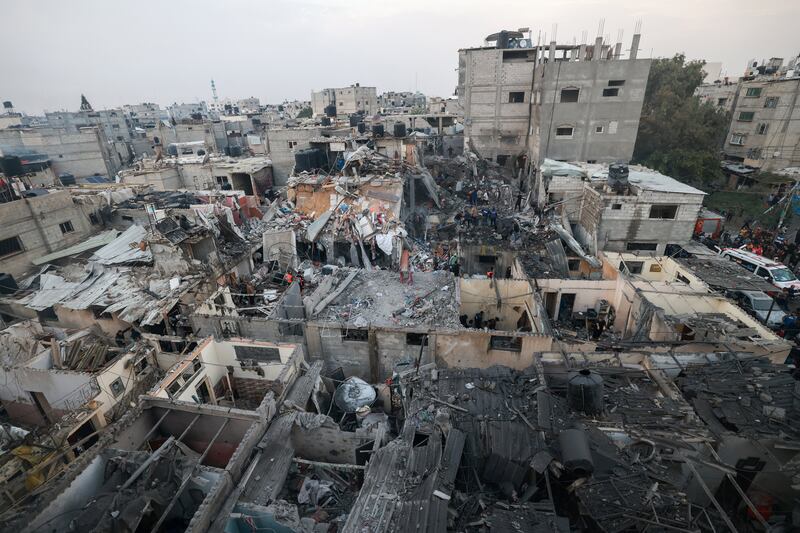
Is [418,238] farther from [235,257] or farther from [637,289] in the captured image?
[637,289]

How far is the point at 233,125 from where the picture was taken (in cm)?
6366

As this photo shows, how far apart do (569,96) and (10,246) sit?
39673 mm

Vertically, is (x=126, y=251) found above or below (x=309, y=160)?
below

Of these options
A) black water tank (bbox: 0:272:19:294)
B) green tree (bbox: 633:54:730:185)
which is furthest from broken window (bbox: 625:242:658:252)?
black water tank (bbox: 0:272:19:294)

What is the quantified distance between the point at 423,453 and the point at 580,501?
10.6 ft

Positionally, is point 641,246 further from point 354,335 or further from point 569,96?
point 354,335

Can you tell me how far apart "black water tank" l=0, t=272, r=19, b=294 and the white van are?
132ft

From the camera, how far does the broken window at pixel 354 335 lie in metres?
15.9

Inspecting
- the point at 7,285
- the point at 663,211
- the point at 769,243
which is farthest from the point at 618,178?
the point at 7,285

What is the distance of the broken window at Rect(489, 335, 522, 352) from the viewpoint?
1483 centimetres

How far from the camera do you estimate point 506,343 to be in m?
15.1

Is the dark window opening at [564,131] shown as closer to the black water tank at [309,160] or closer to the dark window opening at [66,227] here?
the black water tank at [309,160]

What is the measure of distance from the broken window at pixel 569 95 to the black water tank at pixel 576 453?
32029 mm

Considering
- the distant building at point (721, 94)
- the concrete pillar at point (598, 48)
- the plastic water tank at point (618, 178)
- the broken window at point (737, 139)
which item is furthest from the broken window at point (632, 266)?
the distant building at point (721, 94)
